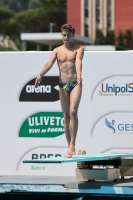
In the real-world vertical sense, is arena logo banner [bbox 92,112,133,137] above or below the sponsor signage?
above

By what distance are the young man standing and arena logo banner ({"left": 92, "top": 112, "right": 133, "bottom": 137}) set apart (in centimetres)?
55

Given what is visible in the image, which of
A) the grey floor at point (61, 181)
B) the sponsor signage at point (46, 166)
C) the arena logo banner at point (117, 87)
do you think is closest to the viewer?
the grey floor at point (61, 181)

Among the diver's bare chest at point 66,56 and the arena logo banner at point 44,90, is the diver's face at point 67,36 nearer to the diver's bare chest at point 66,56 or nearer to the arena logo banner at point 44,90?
the diver's bare chest at point 66,56

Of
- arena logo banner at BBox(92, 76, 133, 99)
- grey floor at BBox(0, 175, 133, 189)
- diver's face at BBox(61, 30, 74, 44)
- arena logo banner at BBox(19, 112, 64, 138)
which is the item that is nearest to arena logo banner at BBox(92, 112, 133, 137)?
arena logo banner at BBox(92, 76, 133, 99)

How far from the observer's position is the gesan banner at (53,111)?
26.9 feet

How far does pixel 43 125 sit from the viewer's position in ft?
27.7

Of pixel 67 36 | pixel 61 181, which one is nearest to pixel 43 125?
pixel 61 181

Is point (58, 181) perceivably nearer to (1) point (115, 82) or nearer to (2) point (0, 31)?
(1) point (115, 82)

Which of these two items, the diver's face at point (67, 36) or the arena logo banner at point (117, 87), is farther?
the arena logo banner at point (117, 87)

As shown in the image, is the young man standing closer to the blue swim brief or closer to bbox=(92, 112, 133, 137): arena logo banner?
the blue swim brief

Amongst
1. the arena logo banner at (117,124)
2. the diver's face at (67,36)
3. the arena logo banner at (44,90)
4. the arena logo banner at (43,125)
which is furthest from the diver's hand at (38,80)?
the arena logo banner at (117,124)

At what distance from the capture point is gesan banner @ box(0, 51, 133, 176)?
8.21 metres

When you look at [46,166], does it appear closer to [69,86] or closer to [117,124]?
[117,124]

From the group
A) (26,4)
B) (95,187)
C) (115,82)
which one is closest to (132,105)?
(115,82)
